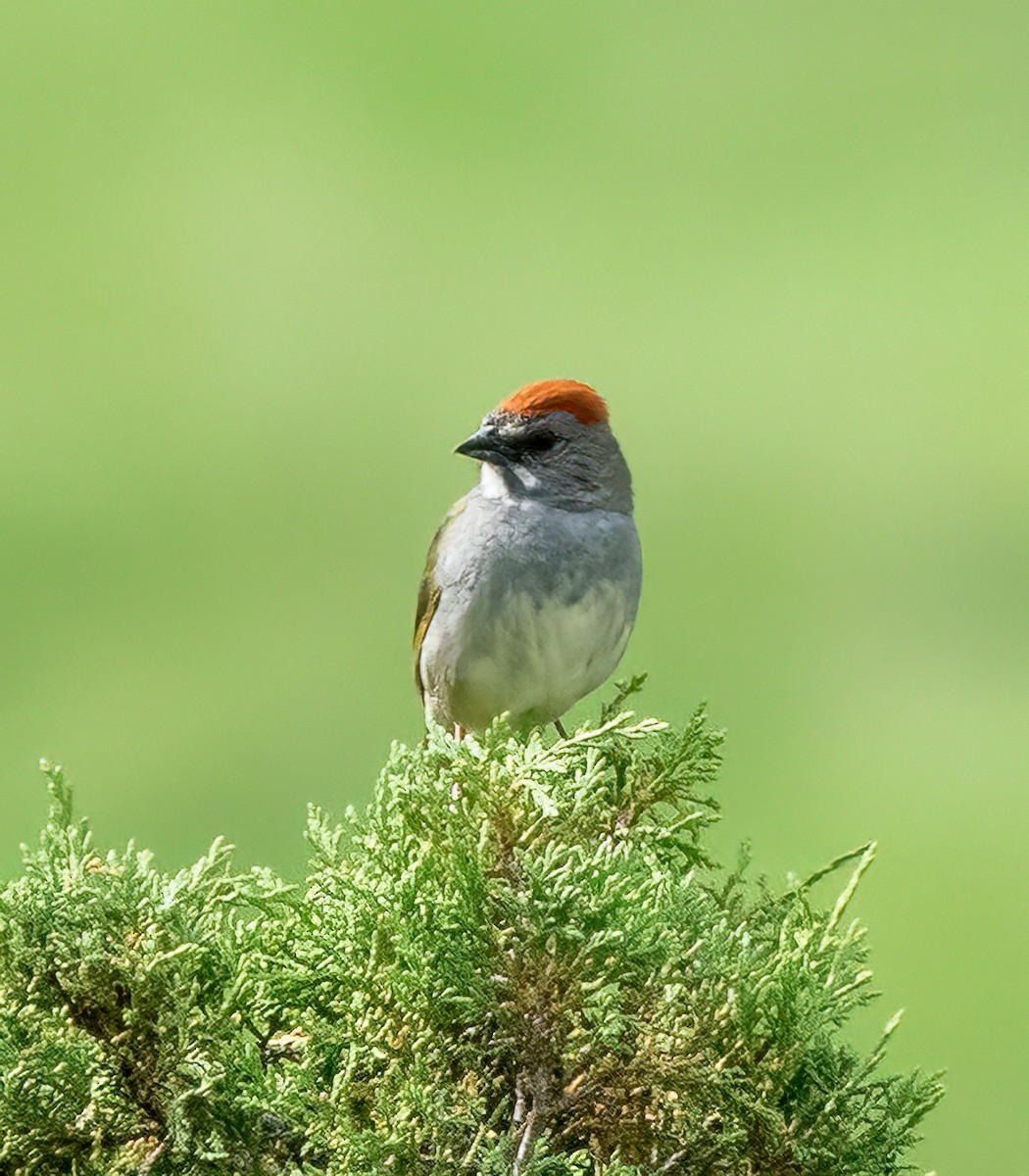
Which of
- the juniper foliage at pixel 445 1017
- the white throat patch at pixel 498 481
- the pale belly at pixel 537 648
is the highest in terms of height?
the white throat patch at pixel 498 481

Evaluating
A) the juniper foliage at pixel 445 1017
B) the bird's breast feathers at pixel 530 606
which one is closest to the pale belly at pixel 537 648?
the bird's breast feathers at pixel 530 606

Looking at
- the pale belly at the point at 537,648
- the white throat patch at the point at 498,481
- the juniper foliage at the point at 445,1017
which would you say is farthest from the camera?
the white throat patch at the point at 498,481

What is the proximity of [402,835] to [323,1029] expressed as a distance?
0.88 feet

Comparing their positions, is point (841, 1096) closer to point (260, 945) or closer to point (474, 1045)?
point (474, 1045)

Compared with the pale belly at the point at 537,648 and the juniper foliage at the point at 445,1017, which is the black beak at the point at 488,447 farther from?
the juniper foliage at the point at 445,1017

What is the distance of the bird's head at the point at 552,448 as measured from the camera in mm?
3357

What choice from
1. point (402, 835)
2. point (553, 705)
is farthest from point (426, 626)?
point (402, 835)

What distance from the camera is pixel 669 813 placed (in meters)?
2.37

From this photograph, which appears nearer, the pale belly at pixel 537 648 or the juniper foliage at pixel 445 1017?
the juniper foliage at pixel 445 1017

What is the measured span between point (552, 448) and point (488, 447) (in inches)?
6.1

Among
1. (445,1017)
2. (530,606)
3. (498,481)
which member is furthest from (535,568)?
(445,1017)

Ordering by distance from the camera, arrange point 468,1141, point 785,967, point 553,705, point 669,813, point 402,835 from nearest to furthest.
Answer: point 468,1141
point 785,967
point 402,835
point 669,813
point 553,705

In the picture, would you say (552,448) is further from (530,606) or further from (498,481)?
(530,606)

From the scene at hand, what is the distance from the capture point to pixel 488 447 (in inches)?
133
